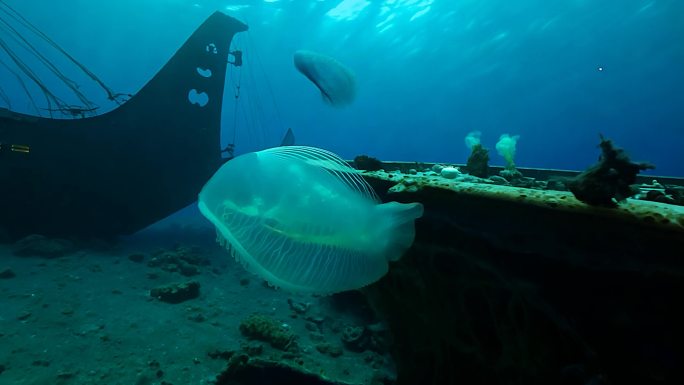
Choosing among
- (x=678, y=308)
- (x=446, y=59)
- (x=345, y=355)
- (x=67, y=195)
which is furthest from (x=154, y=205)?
(x=446, y=59)

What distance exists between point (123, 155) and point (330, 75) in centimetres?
861

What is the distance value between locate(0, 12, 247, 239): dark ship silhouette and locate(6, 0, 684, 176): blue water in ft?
10.8

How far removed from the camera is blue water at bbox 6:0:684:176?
29781 millimetres

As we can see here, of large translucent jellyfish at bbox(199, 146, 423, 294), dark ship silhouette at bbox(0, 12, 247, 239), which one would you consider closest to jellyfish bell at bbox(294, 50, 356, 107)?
large translucent jellyfish at bbox(199, 146, 423, 294)

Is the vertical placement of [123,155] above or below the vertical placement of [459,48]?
below

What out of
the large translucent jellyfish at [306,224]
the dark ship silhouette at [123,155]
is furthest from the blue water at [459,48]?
the large translucent jellyfish at [306,224]

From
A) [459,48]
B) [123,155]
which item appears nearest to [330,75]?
[123,155]

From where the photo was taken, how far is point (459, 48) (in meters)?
37.4

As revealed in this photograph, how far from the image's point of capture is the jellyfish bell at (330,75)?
556cm

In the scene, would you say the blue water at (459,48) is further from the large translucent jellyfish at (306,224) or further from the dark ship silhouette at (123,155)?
the large translucent jellyfish at (306,224)

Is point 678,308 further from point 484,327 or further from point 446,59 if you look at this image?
point 446,59

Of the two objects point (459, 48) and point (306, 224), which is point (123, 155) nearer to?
point (306, 224)

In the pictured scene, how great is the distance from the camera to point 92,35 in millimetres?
42062

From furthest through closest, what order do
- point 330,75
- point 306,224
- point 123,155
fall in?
point 123,155 → point 330,75 → point 306,224
